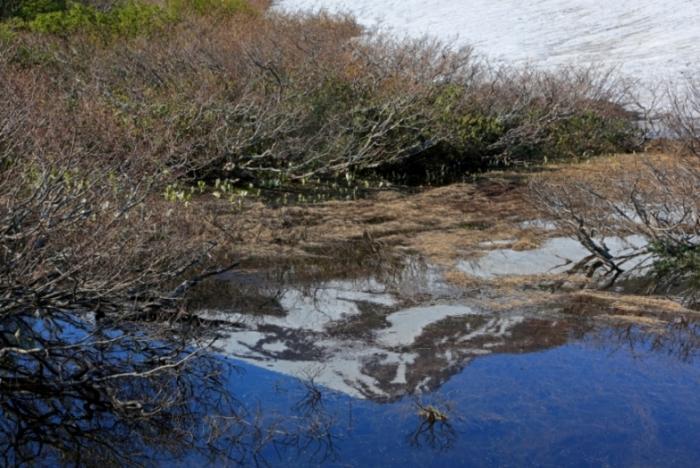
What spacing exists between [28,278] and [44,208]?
0.65 meters

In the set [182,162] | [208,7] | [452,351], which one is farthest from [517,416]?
[208,7]

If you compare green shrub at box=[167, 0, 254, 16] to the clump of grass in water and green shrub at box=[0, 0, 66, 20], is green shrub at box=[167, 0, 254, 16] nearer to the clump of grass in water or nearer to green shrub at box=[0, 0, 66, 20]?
green shrub at box=[0, 0, 66, 20]

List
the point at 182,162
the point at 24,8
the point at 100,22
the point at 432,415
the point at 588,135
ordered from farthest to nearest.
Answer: the point at 24,8, the point at 588,135, the point at 100,22, the point at 182,162, the point at 432,415

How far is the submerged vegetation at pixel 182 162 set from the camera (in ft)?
26.8

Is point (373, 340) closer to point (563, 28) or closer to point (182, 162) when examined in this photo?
point (182, 162)

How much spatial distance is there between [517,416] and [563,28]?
94.1 feet

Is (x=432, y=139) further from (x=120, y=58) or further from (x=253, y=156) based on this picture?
(x=120, y=58)

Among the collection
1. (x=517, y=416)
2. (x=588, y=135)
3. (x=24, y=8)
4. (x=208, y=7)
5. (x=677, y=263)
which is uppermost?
(x=208, y=7)

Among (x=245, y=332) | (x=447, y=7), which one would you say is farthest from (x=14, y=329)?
(x=447, y=7)

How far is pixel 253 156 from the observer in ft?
54.9

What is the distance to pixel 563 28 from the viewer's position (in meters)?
34.8

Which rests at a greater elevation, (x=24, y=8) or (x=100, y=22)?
(x=24, y=8)

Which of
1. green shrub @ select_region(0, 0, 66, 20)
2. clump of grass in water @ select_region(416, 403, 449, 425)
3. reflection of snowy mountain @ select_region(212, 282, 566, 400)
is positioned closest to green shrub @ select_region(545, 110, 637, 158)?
reflection of snowy mountain @ select_region(212, 282, 566, 400)

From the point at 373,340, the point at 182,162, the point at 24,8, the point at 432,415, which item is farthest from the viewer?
the point at 24,8
